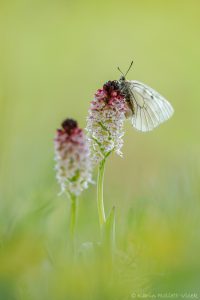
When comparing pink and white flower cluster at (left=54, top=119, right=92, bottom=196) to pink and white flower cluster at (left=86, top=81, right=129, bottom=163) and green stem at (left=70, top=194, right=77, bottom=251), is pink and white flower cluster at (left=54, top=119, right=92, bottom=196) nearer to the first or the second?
green stem at (left=70, top=194, right=77, bottom=251)

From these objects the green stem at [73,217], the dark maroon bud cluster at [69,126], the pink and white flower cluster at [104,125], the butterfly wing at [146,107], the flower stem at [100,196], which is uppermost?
the butterfly wing at [146,107]

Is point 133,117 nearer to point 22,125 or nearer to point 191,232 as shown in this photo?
point 191,232

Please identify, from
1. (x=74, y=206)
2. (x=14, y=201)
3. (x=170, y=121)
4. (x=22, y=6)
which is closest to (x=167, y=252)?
(x=14, y=201)

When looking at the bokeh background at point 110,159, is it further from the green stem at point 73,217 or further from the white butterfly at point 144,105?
the white butterfly at point 144,105

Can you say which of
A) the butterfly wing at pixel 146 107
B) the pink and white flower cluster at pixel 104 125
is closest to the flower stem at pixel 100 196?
the pink and white flower cluster at pixel 104 125

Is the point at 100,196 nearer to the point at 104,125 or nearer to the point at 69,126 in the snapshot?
the point at 104,125

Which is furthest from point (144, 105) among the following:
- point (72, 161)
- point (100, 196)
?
point (72, 161)

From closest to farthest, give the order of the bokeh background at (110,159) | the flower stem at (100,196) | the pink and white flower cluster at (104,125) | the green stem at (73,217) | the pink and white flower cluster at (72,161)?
the bokeh background at (110,159) < the green stem at (73,217) < the pink and white flower cluster at (72,161) < the flower stem at (100,196) < the pink and white flower cluster at (104,125)
